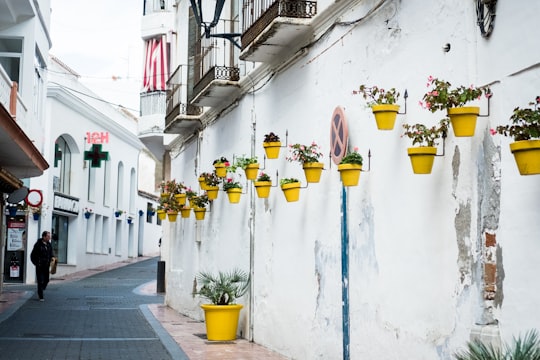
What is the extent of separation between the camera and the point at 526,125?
17.5ft


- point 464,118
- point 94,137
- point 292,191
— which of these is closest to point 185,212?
point 292,191

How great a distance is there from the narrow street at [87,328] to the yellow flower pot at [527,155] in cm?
698

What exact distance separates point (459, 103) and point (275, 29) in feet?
15.0

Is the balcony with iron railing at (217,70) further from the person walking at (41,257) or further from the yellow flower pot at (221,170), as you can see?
the person walking at (41,257)

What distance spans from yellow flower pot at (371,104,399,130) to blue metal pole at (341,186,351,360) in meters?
1.81

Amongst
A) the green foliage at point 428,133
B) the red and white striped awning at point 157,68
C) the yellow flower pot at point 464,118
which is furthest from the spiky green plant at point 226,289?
the red and white striped awning at point 157,68

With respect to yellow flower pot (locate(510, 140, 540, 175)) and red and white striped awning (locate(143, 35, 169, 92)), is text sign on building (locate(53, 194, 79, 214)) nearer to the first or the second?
red and white striped awning (locate(143, 35, 169, 92))

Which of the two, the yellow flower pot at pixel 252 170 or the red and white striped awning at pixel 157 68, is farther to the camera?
the red and white striped awning at pixel 157 68

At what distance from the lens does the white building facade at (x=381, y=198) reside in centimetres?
600

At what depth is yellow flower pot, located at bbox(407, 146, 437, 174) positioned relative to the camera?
263 inches

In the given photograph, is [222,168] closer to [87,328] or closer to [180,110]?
[87,328]

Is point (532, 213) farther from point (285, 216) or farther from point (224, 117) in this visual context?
point (224, 117)

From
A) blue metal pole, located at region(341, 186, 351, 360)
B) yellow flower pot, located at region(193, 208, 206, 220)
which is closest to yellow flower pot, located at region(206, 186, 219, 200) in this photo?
yellow flower pot, located at region(193, 208, 206, 220)

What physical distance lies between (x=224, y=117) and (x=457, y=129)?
9.36 meters
